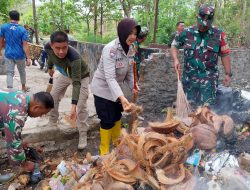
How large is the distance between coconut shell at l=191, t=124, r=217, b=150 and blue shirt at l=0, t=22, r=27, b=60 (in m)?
4.91

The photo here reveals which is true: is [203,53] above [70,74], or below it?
above

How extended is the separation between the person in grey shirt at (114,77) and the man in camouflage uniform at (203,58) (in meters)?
0.98

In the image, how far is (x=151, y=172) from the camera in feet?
8.63

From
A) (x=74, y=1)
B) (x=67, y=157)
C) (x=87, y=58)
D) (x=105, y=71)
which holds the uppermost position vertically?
(x=74, y=1)

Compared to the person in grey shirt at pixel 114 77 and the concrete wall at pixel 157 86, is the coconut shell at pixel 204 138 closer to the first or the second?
the person in grey shirt at pixel 114 77

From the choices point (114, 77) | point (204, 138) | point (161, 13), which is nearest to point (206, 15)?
point (114, 77)

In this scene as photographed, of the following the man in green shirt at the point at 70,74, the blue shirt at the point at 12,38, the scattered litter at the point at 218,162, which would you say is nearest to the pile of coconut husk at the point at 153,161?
the scattered litter at the point at 218,162

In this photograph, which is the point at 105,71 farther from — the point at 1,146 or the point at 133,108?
the point at 1,146

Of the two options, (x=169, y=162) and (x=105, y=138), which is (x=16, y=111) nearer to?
(x=105, y=138)

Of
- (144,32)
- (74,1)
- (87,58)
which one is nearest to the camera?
(144,32)

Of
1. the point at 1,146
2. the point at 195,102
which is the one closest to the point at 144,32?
the point at 195,102

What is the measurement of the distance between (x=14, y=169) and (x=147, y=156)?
2400 millimetres

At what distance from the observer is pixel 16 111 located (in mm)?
3246

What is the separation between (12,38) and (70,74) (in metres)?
2.87
